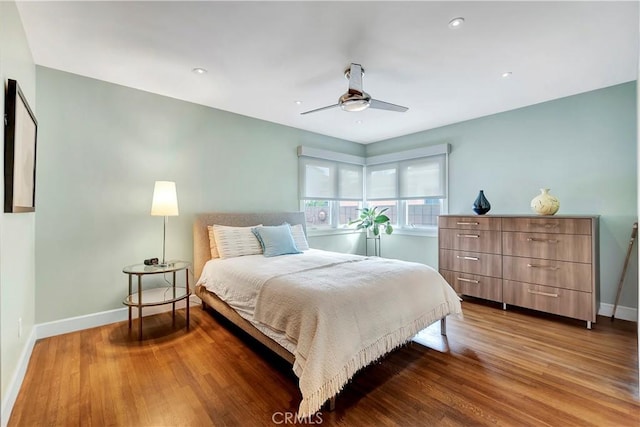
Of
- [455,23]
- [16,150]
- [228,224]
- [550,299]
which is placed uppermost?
[455,23]

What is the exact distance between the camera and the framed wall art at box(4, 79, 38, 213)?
1634 mm

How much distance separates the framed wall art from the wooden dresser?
13.5ft

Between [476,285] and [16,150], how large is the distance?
439 cm

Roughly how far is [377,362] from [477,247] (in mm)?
2119

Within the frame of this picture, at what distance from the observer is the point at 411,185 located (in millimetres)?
4906

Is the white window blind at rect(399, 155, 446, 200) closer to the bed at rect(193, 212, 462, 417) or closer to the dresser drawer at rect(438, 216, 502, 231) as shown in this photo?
the dresser drawer at rect(438, 216, 502, 231)

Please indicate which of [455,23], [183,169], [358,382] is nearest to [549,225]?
[455,23]

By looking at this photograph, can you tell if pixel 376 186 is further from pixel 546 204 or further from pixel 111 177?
pixel 111 177

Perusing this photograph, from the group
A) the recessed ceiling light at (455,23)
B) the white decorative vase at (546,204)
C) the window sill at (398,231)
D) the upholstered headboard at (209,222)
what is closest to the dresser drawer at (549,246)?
the white decorative vase at (546,204)

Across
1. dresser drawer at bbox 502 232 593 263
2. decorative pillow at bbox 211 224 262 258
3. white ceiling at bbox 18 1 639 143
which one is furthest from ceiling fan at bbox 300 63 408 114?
dresser drawer at bbox 502 232 593 263

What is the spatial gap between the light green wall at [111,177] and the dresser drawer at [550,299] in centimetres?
358

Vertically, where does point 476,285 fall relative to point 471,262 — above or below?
below

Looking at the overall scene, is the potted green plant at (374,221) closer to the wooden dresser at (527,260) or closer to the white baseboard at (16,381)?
the wooden dresser at (527,260)

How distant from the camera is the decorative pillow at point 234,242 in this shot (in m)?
3.26
